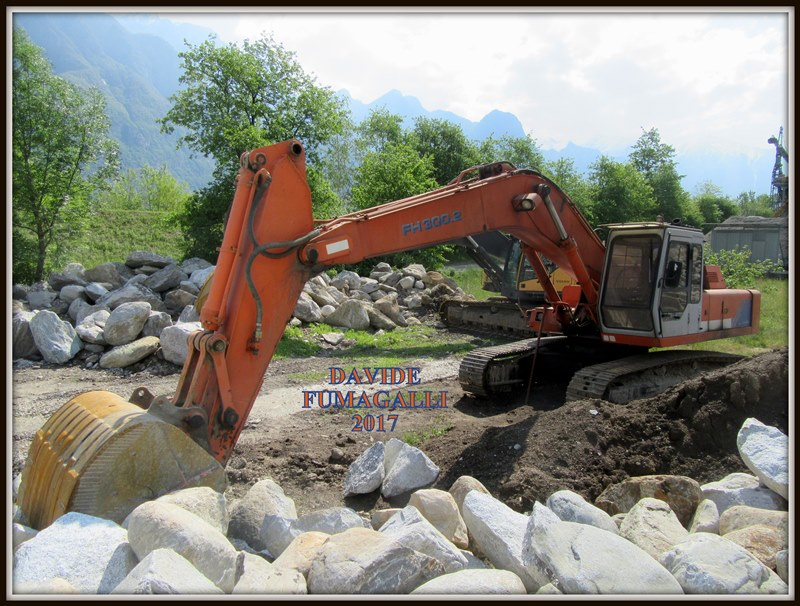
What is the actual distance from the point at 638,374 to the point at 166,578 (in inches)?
240

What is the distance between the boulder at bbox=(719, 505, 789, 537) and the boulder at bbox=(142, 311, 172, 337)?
30.6ft

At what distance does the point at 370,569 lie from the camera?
2.90 m

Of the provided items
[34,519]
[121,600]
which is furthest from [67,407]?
[121,600]

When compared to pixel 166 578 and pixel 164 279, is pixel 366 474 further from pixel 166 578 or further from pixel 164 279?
pixel 164 279

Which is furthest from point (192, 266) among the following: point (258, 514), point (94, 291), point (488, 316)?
point (258, 514)

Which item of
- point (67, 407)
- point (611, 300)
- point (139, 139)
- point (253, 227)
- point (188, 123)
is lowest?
point (67, 407)

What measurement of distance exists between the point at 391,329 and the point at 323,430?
726cm

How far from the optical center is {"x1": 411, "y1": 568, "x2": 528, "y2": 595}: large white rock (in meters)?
2.83

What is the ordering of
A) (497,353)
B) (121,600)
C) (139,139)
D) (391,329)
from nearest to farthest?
1. (121,600)
2. (497,353)
3. (391,329)
4. (139,139)

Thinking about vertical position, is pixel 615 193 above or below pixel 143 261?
above

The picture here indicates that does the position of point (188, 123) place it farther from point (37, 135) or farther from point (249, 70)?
point (37, 135)

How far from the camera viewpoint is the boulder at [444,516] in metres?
3.83

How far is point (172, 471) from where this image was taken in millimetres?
3770

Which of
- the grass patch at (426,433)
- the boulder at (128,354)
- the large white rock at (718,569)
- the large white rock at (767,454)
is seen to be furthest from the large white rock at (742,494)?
the boulder at (128,354)
